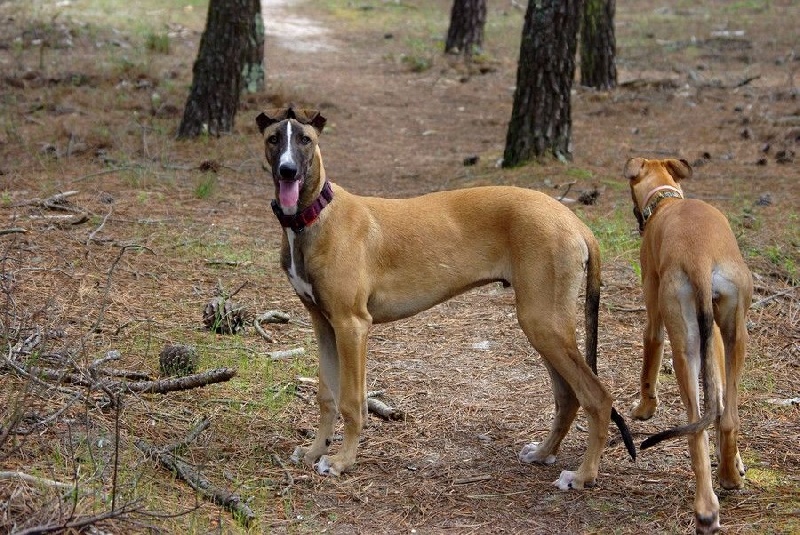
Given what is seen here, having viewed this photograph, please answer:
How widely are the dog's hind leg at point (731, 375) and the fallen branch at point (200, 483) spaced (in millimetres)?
2161

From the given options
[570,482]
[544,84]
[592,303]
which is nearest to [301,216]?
[592,303]

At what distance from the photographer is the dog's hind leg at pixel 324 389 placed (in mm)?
5102

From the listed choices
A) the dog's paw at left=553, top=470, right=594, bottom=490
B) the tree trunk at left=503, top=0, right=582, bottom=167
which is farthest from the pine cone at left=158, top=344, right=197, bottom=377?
the tree trunk at left=503, top=0, right=582, bottom=167

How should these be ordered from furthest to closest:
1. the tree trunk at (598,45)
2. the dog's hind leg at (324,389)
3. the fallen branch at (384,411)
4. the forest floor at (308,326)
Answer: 1. the tree trunk at (598,45)
2. the fallen branch at (384,411)
3. the dog's hind leg at (324,389)
4. the forest floor at (308,326)

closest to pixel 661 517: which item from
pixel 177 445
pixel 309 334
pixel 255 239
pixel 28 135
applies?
pixel 177 445

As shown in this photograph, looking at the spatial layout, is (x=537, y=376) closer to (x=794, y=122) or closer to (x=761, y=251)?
(x=761, y=251)

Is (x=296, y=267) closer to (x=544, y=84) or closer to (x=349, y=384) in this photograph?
(x=349, y=384)

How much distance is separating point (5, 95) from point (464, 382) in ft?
32.4

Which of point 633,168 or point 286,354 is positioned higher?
point 633,168

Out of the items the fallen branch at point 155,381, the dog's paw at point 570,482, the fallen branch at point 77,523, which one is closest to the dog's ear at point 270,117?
the fallen branch at point 155,381

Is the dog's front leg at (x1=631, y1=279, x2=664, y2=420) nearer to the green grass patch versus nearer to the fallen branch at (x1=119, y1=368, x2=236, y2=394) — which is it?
the fallen branch at (x1=119, y1=368, x2=236, y2=394)

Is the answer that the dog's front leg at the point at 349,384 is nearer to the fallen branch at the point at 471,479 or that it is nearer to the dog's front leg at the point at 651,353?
the fallen branch at the point at 471,479

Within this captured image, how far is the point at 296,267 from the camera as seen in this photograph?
16.3 feet

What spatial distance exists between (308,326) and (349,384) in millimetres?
1968
